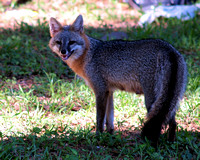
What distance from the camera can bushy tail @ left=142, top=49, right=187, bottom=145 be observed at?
3.46 m

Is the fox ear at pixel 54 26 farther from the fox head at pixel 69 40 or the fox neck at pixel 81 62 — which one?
the fox neck at pixel 81 62

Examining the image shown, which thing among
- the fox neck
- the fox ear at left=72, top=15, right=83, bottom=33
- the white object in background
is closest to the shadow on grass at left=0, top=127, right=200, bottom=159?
the fox neck

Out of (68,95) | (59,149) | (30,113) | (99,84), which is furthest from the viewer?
(68,95)

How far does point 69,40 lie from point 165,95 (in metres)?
1.69

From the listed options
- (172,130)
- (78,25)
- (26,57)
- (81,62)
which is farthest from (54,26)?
(172,130)

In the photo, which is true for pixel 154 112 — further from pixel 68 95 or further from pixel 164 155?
pixel 68 95

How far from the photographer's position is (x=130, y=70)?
3914 millimetres

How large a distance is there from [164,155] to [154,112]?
56 centimetres

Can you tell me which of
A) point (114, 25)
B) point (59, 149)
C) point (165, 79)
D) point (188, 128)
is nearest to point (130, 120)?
point (188, 128)

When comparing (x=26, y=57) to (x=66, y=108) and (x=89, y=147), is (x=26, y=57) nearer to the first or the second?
(x=66, y=108)

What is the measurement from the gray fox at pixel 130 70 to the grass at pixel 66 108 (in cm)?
33

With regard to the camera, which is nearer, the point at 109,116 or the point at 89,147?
the point at 89,147

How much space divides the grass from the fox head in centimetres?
99

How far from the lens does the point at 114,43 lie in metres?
4.35
